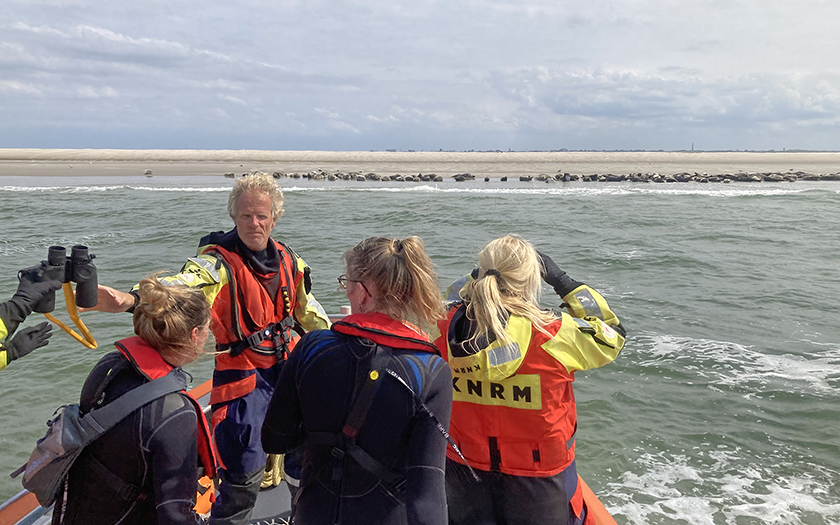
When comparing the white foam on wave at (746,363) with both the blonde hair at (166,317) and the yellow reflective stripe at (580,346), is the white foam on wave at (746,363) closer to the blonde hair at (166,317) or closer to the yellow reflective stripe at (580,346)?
the yellow reflective stripe at (580,346)

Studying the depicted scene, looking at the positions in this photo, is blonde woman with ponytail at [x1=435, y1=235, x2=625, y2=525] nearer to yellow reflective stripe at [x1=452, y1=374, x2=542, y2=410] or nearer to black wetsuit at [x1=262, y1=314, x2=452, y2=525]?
yellow reflective stripe at [x1=452, y1=374, x2=542, y2=410]

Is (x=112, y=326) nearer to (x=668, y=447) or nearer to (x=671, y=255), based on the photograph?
(x=668, y=447)

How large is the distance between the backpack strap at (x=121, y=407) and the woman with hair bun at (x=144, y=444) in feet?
0.08

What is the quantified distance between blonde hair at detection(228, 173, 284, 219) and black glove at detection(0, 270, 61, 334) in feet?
3.50

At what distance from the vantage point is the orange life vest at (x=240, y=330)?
304 cm

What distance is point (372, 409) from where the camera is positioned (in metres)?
1.69

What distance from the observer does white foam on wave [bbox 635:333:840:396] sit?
709 centimetres

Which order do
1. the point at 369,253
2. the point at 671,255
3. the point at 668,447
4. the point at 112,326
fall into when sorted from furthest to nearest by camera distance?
the point at 671,255 → the point at 112,326 → the point at 668,447 → the point at 369,253

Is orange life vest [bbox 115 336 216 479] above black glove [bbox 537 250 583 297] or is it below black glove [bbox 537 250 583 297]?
below

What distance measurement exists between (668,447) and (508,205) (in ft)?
67.7

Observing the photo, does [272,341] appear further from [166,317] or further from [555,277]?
[555,277]

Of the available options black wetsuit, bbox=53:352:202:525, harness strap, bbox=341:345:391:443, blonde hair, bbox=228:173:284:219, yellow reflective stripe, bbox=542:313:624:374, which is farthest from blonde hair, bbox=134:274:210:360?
yellow reflective stripe, bbox=542:313:624:374

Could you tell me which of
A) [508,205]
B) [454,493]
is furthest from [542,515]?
[508,205]

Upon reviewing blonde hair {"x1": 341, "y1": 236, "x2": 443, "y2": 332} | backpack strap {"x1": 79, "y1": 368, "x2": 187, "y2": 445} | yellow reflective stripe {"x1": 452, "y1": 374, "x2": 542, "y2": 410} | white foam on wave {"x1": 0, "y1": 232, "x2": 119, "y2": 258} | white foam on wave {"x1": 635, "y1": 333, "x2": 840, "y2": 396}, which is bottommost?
white foam on wave {"x1": 635, "y1": 333, "x2": 840, "y2": 396}
